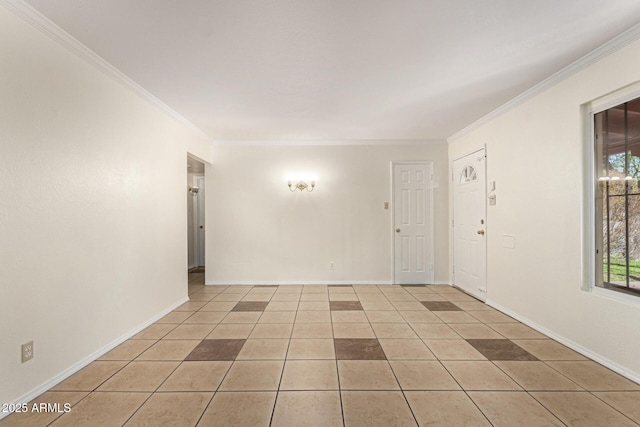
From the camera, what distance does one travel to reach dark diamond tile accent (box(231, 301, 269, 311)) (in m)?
3.73

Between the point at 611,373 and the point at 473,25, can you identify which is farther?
the point at 611,373

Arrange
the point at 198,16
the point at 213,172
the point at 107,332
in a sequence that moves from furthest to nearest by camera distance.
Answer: the point at 213,172 → the point at 107,332 → the point at 198,16

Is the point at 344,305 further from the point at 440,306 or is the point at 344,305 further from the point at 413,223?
the point at 413,223

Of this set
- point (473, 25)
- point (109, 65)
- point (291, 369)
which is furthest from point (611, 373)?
point (109, 65)

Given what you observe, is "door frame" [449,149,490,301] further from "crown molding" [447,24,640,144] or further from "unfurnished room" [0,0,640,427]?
"crown molding" [447,24,640,144]

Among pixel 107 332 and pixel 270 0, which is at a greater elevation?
pixel 270 0

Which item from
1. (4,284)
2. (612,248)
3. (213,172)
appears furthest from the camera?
(213,172)

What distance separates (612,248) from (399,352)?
2.03 m

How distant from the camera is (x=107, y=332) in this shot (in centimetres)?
252

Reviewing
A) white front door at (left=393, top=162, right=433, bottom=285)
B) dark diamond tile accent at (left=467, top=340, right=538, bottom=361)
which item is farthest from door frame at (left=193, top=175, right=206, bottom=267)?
dark diamond tile accent at (left=467, top=340, right=538, bottom=361)

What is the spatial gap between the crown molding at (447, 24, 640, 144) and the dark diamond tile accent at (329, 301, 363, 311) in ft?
10.4

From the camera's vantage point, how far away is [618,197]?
7.48 feet

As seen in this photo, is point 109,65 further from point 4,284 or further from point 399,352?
point 399,352

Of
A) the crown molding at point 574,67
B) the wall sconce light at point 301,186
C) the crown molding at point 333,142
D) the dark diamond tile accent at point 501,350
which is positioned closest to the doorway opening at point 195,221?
the crown molding at point 333,142
